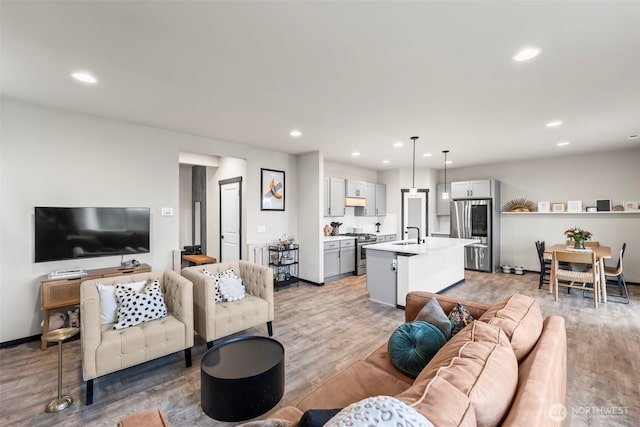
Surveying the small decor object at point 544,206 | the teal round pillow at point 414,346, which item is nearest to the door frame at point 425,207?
the small decor object at point 544,206

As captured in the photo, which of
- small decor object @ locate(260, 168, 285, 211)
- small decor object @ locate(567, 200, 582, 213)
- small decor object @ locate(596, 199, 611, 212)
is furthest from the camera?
small decor object @ locate(567, 200, 582, 213)

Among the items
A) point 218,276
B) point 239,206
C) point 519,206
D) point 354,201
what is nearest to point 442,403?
point 218,276

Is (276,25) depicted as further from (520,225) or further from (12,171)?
(520,225)

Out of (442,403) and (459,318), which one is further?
(459,318)

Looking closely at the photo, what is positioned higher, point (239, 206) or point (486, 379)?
point (239, 206)

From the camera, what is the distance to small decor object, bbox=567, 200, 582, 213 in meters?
6.06

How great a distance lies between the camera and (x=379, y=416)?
2.42ft

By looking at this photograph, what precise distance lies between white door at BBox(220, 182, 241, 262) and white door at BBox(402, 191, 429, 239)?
457 cm

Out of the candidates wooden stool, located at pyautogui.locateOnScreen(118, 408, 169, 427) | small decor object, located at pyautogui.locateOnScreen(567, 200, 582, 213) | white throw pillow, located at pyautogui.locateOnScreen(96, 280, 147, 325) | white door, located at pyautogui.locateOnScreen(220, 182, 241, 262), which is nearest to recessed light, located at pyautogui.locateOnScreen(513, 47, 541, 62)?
wooden stool, located at pyautogui.locateOnScreen(118, 408, 169, 427)

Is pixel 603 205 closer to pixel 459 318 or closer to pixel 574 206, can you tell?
pixel 574 206

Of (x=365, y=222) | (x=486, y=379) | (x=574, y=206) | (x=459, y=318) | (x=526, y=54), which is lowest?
(x=459, y=318)

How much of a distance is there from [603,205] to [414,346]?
6572 millimetres

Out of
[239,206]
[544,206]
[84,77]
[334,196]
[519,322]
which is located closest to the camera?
[519,322]

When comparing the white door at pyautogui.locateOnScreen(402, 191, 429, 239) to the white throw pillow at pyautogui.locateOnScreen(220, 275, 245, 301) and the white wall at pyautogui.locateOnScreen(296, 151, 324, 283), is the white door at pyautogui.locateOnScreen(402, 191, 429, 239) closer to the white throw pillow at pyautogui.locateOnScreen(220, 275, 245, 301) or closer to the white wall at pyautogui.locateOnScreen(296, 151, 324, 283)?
the white wall at pyautogui.locateOnScreen(296, 151, 324, 283)
